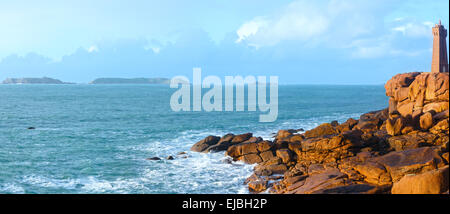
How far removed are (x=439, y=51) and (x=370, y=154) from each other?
1164 inches

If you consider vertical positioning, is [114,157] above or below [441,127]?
below

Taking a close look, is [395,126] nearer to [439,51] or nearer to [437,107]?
[437,107]

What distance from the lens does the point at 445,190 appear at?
16750 millimetres

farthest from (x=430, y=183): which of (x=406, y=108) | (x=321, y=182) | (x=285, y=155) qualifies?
(x=406, y=108)

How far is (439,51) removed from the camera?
154 ft

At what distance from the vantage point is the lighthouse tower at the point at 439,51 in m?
46.9

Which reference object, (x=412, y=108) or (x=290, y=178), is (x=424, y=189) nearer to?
(x=290, y=178)

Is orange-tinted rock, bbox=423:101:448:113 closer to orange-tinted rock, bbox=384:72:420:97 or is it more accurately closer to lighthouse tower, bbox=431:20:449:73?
orange-tinted rock, bbox=384:72:420:97

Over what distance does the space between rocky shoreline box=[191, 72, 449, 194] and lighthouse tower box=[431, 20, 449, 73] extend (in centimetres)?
1015

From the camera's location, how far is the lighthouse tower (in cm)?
4691

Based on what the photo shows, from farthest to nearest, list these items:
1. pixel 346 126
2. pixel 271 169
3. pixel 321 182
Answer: pixel 346 126
pixel 271 169
pixel 321 182

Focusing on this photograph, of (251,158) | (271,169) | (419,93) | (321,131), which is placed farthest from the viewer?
(419,93)

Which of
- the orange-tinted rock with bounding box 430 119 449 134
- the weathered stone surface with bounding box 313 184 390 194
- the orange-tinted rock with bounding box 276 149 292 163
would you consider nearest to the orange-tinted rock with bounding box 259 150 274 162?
the orange-tinted rock with bounding box 276 149 292 163

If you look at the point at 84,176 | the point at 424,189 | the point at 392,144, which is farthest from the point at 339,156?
the point at 84,176
